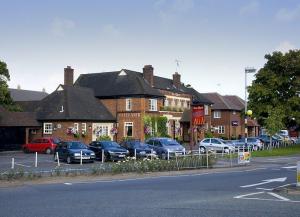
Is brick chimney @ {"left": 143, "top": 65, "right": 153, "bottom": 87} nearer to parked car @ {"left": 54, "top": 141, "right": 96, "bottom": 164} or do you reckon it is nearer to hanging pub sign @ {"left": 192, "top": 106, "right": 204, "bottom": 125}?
parked car @ {"left": 54, "top": 141, "right": 96, "bottom": 164}

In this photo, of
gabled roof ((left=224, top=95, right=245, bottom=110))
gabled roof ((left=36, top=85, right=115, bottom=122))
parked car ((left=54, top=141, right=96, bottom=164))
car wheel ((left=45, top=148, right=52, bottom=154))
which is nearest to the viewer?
parked car ((left=54, top=141, right=96, bottom=164))

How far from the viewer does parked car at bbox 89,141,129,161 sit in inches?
1348

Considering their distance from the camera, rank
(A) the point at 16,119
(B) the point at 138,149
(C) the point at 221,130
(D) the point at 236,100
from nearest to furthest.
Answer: (B) the point at 138,149 < (A) the point at 16,119 < (C) the point at 221,130 < (D) the point at 236,100

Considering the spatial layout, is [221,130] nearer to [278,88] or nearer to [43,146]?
[278,88]

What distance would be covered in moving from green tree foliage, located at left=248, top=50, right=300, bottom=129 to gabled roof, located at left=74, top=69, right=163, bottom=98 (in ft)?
39.4

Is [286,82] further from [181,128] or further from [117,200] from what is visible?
[117,200]

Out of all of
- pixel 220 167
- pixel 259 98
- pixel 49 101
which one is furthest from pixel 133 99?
pixel 220 167

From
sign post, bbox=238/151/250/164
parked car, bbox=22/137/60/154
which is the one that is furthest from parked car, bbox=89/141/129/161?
parked car, bbox=22/137/60/154

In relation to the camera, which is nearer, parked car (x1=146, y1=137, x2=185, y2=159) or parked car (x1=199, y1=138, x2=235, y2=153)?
parked car (x1=146, y1=137, x2=185, y2=159)

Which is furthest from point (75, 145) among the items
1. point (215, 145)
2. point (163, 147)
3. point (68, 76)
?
point (68, 76)

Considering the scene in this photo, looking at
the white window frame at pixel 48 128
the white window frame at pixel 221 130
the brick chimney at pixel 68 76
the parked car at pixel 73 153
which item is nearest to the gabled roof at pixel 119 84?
the brick chimney at pixel 68 76

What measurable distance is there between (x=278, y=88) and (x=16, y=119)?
101ft

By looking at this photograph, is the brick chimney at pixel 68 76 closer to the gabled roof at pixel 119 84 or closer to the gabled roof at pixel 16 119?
the gabled roof at pixel 119 84

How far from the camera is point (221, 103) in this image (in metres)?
77.1
